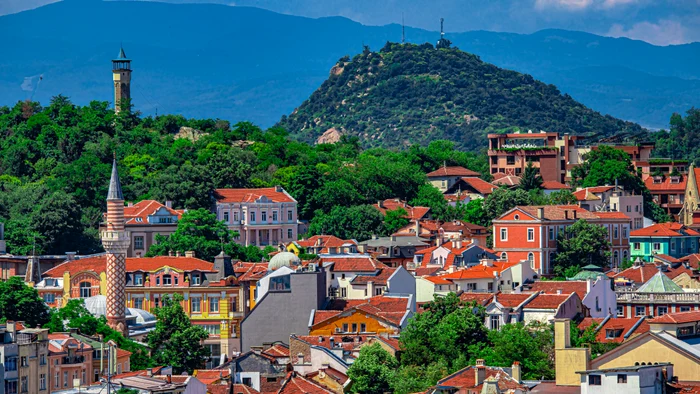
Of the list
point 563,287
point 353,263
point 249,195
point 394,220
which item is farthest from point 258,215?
point 563,287

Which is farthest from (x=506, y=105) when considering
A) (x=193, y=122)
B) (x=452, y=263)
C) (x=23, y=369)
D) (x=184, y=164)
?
(x=23, y=369)

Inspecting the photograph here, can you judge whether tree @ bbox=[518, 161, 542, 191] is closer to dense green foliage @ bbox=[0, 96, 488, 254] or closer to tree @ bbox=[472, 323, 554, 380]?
dense green foliage @ bbox=[0, 96, 488, 254]

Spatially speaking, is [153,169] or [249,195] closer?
[249,195]

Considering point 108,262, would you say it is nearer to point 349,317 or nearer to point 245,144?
point 349,317

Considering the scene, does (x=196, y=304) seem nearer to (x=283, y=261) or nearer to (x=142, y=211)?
(x=283, y=261)

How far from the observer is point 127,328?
61.8 meters

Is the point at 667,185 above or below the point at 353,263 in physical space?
above

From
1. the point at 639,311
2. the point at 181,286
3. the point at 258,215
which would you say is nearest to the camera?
the point at 639,311

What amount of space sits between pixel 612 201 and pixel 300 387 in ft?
161

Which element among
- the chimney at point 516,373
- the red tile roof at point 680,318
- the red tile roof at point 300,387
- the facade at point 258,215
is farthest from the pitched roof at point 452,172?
the chimney at point 516,373

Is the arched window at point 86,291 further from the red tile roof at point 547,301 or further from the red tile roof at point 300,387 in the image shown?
the red tile roof at point 300,387

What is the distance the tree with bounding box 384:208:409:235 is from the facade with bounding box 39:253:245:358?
18.8 metres

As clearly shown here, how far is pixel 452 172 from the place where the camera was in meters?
105

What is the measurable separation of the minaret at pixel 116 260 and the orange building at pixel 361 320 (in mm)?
7579
